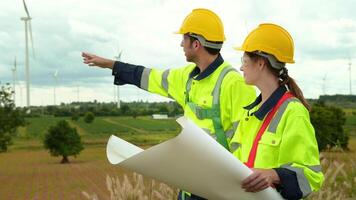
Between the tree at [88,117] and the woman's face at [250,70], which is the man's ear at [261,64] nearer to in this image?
the woman's face at [250,70]

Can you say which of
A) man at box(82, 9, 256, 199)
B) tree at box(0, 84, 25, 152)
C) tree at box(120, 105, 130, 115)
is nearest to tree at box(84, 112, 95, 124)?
tree at box(120, 105, 130, 115)

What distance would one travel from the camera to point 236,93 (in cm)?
407

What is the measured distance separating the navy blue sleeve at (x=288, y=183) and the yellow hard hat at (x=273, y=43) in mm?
597

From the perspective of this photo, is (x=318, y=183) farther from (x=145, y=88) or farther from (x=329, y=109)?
(x=329, y=109)

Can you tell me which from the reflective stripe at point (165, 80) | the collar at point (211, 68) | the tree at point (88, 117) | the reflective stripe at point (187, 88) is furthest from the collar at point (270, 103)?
the tree at point (88, 117)

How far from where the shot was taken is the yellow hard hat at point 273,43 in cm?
311

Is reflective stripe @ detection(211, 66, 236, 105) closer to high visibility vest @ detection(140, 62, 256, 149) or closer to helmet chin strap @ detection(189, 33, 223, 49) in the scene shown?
high visibility vest @ detection(140, 62, 256, 149)

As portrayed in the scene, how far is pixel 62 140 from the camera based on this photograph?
6950 cm

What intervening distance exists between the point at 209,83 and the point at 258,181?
5.44 ft

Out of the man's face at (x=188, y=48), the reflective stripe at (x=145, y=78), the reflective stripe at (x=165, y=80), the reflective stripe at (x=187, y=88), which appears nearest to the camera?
the man's face at (x=188, y=48)

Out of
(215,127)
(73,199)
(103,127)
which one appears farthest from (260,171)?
(103,127)

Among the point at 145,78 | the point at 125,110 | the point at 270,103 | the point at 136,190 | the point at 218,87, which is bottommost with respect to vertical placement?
the point at 136,190

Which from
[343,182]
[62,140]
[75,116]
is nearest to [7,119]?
[62,140]

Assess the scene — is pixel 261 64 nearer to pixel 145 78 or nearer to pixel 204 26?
pixel 204 26
